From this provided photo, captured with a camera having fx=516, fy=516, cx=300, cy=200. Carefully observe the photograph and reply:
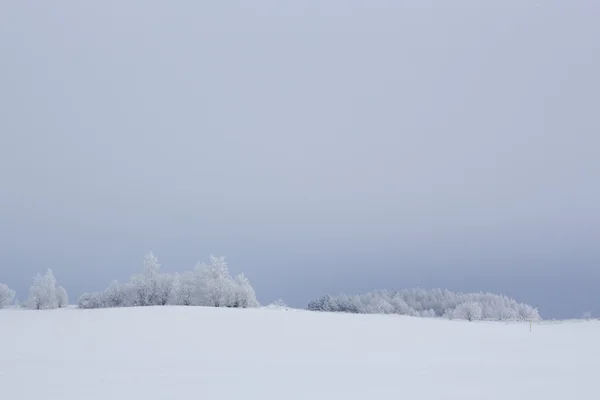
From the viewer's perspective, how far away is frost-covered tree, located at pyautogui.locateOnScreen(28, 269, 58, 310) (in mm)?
34156

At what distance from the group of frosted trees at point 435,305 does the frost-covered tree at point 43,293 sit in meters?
27.9

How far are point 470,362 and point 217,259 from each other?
2321 cm

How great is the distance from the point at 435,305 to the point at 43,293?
54603mm

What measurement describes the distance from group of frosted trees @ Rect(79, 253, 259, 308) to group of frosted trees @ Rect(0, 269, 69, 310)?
12.5 feet

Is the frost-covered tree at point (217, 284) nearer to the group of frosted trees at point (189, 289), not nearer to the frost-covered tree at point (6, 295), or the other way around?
the group of frosted trees at point (189, 289)

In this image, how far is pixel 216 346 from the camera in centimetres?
1711

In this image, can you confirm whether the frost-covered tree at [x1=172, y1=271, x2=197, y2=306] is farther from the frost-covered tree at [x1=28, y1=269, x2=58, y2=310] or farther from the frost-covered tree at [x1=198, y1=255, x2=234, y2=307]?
the frost-covered tree at [x1=28, y1=269, x2=58, y2=310]

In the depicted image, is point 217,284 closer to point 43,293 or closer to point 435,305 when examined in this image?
point 43,293

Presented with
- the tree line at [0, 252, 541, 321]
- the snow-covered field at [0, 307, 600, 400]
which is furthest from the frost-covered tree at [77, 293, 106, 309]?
the snow-covered field at [0, 307, 600, 400]

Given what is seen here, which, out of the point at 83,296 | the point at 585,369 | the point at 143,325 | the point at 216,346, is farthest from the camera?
the point at 83,296

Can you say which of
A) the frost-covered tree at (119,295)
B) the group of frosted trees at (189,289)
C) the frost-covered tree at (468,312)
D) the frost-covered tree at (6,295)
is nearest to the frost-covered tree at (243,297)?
the group of frosted trees at (189,289)

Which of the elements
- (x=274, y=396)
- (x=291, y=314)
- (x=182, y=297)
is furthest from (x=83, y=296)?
(x=274, y=396)

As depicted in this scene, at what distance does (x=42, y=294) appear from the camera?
3438 centimetres

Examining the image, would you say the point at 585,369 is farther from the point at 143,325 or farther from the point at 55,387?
the point at 143,325
